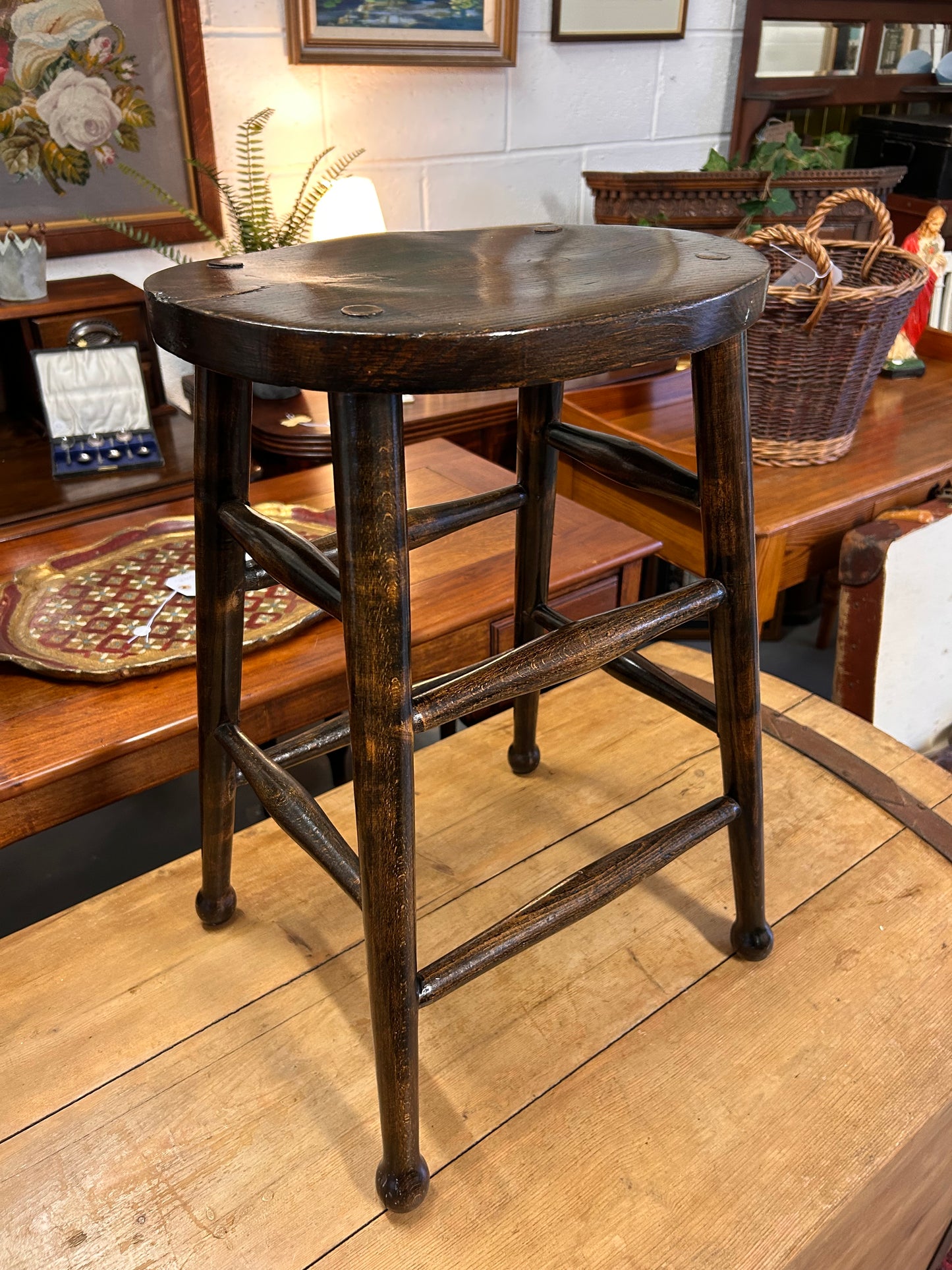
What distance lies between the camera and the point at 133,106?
5.76 feet

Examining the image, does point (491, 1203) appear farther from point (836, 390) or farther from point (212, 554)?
point (836, 390)

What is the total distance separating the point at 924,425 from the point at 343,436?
165cm

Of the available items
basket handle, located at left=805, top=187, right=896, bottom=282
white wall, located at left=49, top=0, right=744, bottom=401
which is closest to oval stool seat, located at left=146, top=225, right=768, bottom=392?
basket handle, located at left=805, top=187, right=896, bottom=282

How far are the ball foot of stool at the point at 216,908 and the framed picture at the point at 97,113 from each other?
54.6 inches

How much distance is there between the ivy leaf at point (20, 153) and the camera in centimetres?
167

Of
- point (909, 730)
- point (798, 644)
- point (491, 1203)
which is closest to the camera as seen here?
point (491, 1203)

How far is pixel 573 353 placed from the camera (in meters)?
0.54

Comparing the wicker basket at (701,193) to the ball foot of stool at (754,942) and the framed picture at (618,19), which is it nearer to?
the framed picture at (618,19)

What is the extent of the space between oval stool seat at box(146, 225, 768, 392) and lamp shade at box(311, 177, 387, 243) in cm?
111

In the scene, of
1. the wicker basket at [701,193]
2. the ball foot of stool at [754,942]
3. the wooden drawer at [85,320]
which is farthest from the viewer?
the wicker basket at [701,193]

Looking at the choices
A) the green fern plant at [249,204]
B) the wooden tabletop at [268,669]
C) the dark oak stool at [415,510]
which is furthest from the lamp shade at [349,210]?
the dark oak stool at [415,510]

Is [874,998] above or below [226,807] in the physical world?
below

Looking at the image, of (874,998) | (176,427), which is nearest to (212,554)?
(874,998)

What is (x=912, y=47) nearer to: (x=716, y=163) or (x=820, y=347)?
(x=716, y=163)
